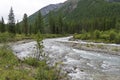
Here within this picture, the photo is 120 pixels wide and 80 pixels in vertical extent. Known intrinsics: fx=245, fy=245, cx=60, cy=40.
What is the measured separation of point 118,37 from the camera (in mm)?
75500

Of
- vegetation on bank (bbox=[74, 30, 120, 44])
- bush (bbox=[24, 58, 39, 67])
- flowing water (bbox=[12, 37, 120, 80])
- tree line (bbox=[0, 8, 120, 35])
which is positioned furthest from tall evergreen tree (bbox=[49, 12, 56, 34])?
bush (bbox=[24, 58, 39, 67])

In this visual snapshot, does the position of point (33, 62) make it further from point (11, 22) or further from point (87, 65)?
point (11, 22)

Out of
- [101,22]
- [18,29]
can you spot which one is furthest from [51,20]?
[101,22]

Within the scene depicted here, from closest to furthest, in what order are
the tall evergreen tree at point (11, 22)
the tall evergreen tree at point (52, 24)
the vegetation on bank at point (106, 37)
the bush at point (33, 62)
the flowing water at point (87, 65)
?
the flowing water at point (87, 65), the bush at point (33, 62), the vegetation on bank at point (106, 37), the tall evergreen tree at point (11, 22), the tall evergreen tree at point (52, 24)

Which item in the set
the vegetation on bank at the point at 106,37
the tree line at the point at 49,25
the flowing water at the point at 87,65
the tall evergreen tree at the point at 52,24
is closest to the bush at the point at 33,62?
the flowing water at the point at 87,65

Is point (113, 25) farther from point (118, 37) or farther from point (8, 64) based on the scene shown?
point (8, 64)

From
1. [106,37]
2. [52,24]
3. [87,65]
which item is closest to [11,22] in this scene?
[52,24]

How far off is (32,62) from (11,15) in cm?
9423

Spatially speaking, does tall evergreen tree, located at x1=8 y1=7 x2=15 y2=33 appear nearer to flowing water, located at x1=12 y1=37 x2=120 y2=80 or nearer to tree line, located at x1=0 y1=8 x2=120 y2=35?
tree line, located at x1=0 y1=8 x2=120 y2=35

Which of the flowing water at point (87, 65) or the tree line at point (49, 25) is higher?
the tree line at point (49, 25)

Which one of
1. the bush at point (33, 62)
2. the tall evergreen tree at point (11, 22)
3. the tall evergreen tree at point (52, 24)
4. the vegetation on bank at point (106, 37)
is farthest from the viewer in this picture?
the tall evergreen tree at point (52, 24)

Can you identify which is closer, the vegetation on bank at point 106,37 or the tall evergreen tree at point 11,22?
the vegetation on bank at point 106,37

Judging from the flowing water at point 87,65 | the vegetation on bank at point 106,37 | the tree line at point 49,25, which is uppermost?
the tree line at point 49,25

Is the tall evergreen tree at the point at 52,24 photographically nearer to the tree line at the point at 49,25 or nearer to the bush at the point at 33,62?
the tree line at the point at 49,25
